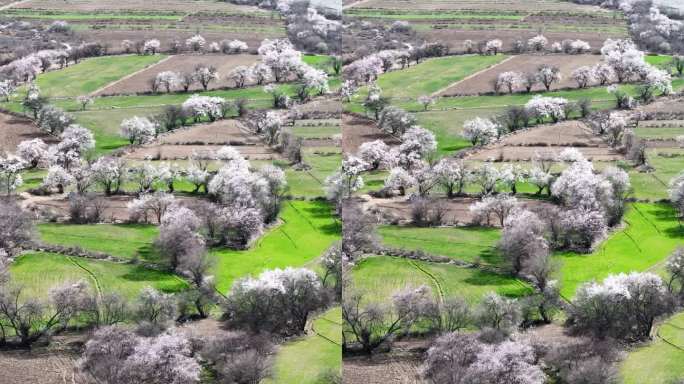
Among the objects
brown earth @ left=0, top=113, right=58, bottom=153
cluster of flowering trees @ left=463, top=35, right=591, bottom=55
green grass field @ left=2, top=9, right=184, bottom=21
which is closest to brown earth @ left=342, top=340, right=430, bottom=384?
cluster of flowering trees @ left=463, top=35, right=591, bottom=55

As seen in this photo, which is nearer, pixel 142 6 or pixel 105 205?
pixel 105 205

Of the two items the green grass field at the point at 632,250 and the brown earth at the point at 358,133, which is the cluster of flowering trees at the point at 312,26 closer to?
the brown earth at the point at 358,133

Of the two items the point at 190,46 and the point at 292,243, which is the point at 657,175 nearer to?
the point at 292,243

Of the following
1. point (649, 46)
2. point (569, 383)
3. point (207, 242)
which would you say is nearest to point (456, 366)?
point (569, 383)

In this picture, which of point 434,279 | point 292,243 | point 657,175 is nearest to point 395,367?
point 434,279

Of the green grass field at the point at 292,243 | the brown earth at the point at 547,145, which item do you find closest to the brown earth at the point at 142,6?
the green grass field at the point at 292,243
